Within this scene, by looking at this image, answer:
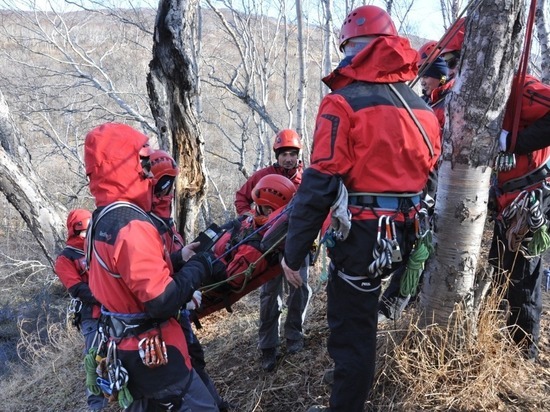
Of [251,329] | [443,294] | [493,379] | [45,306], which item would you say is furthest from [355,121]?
[45,306]

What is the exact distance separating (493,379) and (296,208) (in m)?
1.70

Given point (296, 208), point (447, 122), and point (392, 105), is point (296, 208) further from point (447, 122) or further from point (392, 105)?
point (447, 122)

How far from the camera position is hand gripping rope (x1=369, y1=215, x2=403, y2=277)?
8.70 ft

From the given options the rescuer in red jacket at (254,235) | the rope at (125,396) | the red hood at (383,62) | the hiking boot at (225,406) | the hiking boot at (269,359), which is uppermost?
the red hood at (383,62)

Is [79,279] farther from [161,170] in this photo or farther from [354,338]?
[354,338]

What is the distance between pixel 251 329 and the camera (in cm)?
577

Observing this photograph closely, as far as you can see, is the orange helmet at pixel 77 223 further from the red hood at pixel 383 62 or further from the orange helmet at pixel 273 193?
the red hood at pixel 383 62

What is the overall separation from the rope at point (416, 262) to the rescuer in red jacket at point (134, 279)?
1333mm

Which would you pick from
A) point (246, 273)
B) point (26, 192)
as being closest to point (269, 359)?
point (246, 273)

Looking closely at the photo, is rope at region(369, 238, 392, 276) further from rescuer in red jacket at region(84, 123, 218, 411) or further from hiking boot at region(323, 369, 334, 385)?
hiking boot at region(323, 369, 334, 385)

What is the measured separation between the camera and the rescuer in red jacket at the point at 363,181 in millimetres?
2594

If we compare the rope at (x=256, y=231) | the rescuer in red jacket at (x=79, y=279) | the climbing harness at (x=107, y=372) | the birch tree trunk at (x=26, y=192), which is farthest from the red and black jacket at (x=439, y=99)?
the birch tree trunk at (x=26, y=192)

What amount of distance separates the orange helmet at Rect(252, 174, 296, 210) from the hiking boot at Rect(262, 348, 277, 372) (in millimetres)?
1408

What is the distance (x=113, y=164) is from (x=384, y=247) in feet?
5.47
